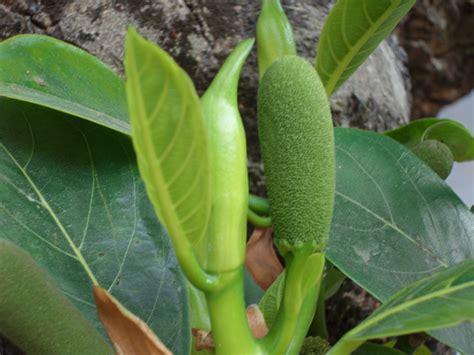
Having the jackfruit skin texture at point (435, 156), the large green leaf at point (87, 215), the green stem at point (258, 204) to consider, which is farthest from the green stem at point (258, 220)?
the jackfruit skin texture at point (435, 156)

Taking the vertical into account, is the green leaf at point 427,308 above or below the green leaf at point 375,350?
above

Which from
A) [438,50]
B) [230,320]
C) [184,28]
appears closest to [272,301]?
[230,320]

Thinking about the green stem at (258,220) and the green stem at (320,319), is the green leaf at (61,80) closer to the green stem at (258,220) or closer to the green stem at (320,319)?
the green stem at (258,220)

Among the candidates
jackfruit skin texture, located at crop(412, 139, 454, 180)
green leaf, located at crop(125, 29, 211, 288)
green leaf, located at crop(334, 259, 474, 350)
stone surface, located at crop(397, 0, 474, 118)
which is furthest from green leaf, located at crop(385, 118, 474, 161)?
stone surface, located at crop(397, 0, 474, 118)

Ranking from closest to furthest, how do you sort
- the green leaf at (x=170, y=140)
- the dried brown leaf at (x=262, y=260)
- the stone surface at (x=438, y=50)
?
the green leaf at (x=170, y=140) < the dried brown leaf at (x=262, y=260) < the stone surface at (x=438, y=50)

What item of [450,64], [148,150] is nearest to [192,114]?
[148,150]

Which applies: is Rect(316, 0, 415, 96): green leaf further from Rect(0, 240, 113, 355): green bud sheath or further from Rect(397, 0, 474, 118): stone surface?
Rect(397, 0, 474, 118): stone surface

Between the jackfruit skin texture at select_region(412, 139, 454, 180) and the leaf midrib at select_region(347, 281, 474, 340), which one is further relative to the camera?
the jackfruit skin texture at select_region(412, 139, 454, 180)
